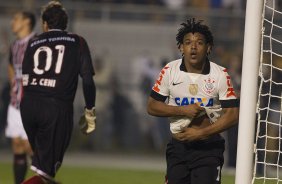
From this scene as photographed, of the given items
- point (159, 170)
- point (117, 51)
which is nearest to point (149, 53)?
point (117, 51)

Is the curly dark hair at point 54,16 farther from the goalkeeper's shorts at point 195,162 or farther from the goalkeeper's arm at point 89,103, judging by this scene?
the goalkeeper's shorts at point 195,162

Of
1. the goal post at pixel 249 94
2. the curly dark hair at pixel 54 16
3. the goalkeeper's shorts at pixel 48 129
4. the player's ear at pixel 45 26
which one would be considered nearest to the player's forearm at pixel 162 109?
the goal post at pixel 249 94

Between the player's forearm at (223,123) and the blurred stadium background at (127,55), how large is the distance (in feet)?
41.8

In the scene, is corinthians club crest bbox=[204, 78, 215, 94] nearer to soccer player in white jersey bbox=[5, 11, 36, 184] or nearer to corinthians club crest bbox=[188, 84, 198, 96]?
corinthians club crest bbox=[188, 84, 198, 96]

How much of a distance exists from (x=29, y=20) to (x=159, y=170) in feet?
17.2

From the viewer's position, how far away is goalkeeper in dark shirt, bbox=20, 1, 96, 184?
9.59m

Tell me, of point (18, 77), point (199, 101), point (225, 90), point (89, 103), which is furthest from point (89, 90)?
point (18, 77)

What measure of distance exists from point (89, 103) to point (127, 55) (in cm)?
1264

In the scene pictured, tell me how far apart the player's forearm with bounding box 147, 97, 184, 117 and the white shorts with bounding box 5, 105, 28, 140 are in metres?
5.00

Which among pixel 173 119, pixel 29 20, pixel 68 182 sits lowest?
pixel 68 182

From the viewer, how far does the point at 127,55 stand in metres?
22.3

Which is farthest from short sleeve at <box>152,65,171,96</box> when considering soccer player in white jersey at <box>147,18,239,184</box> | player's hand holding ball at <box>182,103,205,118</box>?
player's hand holding ball at <box>182,103,205,118</box>

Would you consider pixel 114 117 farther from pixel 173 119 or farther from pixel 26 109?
pixel 173 119

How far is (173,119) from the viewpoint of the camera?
27.5ft
